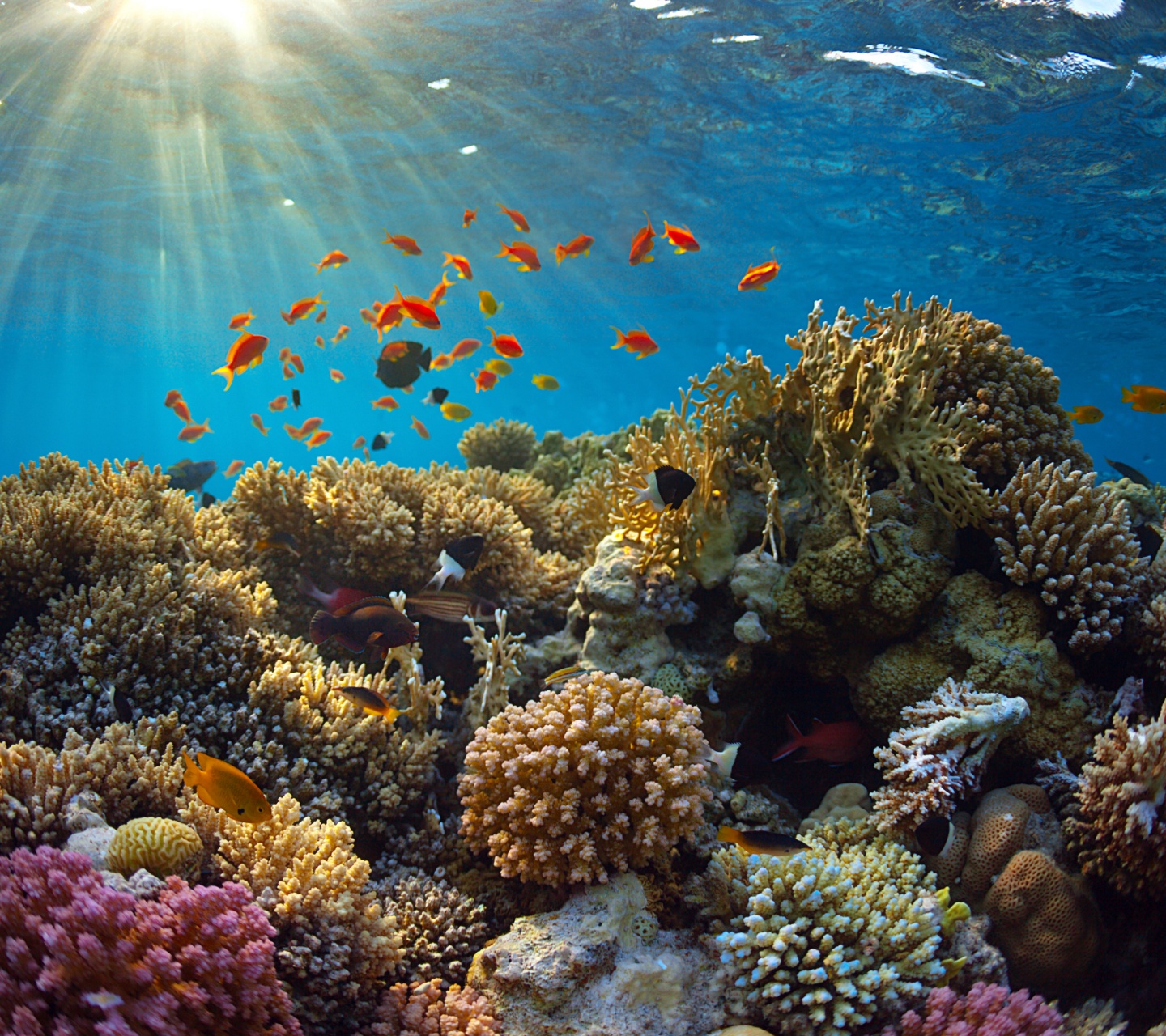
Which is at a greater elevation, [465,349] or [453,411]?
[465,349]

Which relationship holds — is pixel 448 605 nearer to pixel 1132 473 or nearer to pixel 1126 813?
pixel 1126 813

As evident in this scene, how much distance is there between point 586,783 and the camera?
3322 millimetres

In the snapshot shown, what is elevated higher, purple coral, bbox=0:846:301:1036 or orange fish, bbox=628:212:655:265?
orange fish, bbox=628:212:655:265

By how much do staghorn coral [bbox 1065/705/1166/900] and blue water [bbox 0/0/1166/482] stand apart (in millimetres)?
3092

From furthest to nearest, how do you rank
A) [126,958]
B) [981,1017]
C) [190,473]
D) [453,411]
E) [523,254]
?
[190,473] < [453,411] < [523,254] < [981,1017] < [126,958]

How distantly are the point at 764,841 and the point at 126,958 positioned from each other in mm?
2627

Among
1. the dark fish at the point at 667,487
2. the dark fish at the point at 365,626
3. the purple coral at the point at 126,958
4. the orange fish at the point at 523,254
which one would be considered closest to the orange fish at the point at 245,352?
the orange fish at the point at 523,254

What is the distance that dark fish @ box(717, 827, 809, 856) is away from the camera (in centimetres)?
317

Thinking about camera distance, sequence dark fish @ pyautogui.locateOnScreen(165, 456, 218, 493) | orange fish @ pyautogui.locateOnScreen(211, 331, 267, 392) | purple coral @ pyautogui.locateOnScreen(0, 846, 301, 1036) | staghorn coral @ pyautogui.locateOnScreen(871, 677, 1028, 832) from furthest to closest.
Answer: dark fish @ pyautogui.locateOnScreen(165, 456, 218, 493)
orange fish @ pyautogui.locateOnScreen(211, 331, 267, 392)
staghorn coral @ pyautogui.locateOnScreen(871, 677, 1028, 832)
purple coral @ pyautogui.locateOnScreen(0, 846, 301, 1036)

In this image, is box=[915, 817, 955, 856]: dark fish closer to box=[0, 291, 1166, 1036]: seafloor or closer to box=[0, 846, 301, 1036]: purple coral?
box=[0, 291, 1166, 1036]: seafloor

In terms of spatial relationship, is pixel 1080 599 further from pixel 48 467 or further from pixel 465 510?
pixel 48 467

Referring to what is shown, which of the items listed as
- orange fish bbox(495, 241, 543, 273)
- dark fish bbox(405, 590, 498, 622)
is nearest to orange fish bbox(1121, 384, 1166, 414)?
orange fish bbox(495, 241, 543, 273)

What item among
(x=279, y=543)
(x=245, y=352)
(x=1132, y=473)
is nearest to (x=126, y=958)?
(x=279, y=543)

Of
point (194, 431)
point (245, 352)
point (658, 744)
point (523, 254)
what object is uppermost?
point (523, 254)
